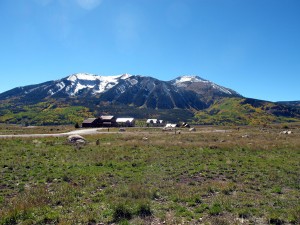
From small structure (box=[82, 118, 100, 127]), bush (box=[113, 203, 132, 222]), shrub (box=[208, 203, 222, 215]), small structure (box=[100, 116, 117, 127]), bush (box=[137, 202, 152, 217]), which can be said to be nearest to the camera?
bush (box=[113, 203, 132, 222])

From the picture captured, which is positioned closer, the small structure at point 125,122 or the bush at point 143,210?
the bush at point 143,210

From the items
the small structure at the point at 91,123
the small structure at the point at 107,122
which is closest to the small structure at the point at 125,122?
the small structure at the point at 107,122

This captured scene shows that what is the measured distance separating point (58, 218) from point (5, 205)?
3642 mm

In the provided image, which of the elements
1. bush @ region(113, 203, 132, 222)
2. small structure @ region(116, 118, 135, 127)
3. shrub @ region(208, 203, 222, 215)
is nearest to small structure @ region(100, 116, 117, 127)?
small structure @ region(116, 118, 135, 127)

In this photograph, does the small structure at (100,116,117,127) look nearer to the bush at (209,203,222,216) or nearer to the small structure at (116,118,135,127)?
the small structure at (116,118,135,127)

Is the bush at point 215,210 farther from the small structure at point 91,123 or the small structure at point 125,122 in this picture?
the small structure at point 125,122

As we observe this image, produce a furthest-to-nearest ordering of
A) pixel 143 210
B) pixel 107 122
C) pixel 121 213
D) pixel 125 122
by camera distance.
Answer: pixel 125 122 → pixel 107 122 → pixel 143 210 → pixel 121 213

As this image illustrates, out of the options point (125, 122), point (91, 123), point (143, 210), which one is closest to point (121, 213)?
point (143, 210)

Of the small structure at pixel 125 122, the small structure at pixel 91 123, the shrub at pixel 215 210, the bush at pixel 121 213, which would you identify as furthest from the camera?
the small structure at pixel 125 122

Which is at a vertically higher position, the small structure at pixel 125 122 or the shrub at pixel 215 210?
the small structure at pixel 125 122

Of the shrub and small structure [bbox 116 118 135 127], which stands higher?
small structure [bbox 116 118 135 127]

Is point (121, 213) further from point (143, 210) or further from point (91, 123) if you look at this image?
point (91, 123)

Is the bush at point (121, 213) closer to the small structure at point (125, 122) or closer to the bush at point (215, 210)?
the bush at point (215, 210)

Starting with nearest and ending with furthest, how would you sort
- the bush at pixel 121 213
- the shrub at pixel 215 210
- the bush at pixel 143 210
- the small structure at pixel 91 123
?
the bush at pixel 121 213 < the bush at pixel 143 210 < the shrub at pixel 215 210 < the small structure at pixel 91 123
